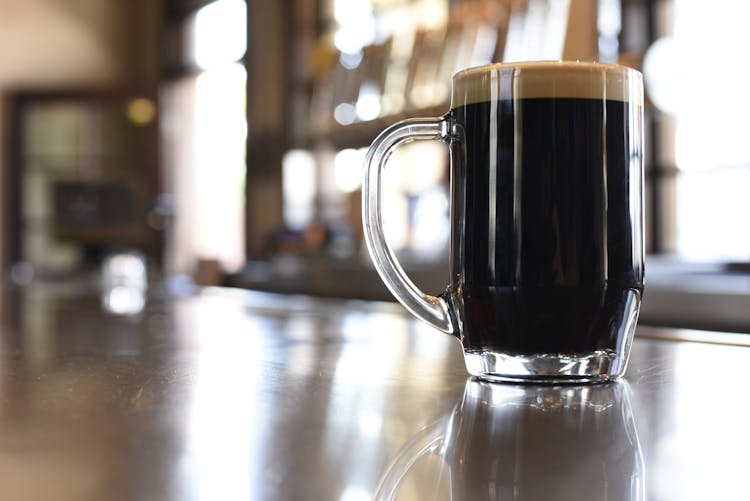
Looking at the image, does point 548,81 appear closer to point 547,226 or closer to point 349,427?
point 547,226

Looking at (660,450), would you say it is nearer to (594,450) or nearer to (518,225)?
(594,450)

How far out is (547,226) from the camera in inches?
15.1

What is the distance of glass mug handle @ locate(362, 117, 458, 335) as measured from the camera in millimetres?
404

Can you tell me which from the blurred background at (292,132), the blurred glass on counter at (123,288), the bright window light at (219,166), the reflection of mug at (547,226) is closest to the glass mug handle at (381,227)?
the reflection of mug at (547,226)

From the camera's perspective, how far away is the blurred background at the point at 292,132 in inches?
101

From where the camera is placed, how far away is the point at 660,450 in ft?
0.75

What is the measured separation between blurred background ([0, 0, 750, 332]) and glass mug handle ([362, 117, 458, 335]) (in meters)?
0.64

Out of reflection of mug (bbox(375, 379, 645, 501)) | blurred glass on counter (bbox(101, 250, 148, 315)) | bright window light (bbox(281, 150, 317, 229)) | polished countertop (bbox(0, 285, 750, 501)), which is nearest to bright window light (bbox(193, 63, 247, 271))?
bright window light (bbox(281, 150, 317, 229))

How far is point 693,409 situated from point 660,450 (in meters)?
0.08

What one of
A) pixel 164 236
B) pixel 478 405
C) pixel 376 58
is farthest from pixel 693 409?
pixel 164 236

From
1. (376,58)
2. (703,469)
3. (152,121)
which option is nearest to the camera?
(703,469)

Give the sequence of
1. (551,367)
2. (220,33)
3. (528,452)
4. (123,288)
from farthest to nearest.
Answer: (220,33) → (123,288) → (551,367) → (528,452)

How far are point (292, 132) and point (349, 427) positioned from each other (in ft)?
15.9

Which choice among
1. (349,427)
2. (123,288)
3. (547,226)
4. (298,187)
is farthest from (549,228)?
(298,187)
